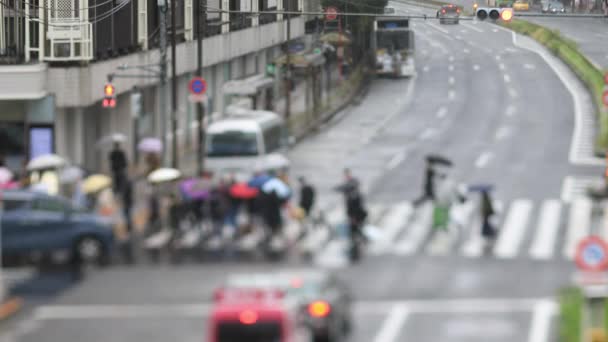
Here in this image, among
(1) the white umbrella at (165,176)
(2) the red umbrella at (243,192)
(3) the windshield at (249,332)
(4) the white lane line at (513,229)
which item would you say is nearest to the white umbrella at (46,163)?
(1) the white umbrella at (165,176)

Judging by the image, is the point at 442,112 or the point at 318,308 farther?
the point at 442,112

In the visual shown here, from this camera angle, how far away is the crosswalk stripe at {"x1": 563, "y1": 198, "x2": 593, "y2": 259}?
39.8 metres

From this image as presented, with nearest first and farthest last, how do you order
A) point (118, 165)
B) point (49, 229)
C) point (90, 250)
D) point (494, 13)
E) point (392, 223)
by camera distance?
point (49, 229)
point (90, 250)
point (392, 223)
point (118, 165)
point (494, 13)

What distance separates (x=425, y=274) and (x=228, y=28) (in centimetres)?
3985

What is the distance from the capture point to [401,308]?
3189 centimetres

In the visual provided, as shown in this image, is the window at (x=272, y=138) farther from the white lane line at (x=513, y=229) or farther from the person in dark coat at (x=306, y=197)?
the person in dark coat at (x=306, y=197)

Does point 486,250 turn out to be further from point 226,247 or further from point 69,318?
point 69,318

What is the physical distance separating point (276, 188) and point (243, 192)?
1044 mm

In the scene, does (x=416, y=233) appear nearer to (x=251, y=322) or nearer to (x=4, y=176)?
(x=4, y=176)

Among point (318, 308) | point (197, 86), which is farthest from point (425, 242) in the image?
point (318, 308)

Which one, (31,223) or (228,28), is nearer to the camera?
(31,223)

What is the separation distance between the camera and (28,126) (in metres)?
50.3

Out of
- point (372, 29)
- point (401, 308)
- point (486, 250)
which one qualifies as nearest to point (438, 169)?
point (486, 250)

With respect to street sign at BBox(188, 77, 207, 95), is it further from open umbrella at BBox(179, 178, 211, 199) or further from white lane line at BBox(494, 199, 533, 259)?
white lane line at BBox(494, 199, 533, 259)
